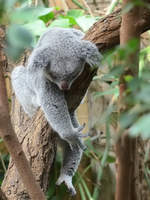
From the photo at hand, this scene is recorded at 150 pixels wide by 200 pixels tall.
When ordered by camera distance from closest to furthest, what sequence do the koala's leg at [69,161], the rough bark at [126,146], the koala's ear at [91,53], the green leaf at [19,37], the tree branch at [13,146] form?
the green leaf at [19,37] → the rough bark at [126,146] → the tree branch at [13,146] → the koala's ear at [91,53] → the koala's leg at [69,161]

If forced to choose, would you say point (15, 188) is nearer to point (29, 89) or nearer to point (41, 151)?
point (41, 151)

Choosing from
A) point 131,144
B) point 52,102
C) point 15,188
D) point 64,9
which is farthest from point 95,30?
point 64,9

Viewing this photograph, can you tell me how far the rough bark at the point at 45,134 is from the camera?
223 cm

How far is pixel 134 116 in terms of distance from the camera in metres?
0.52

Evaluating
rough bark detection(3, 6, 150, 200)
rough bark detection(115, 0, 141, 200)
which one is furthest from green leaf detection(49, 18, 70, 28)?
rough bark detection(115, 0, 141, 200)

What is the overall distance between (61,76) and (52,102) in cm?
26

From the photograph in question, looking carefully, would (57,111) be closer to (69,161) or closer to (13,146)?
(69,161)

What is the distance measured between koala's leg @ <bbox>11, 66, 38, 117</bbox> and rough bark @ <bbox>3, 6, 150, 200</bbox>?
0.83 feet

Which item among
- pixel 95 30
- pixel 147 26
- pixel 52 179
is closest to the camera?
pixel 147 26

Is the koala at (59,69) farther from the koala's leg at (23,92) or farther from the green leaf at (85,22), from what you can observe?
the green leaf at (85,22)

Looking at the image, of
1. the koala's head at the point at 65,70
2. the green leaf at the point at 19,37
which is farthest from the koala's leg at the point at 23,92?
the green leaf at the point at 19,37

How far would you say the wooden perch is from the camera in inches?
85.5

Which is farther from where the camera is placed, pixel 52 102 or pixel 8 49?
pixel 52 102

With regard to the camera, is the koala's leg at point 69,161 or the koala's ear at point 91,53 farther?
the koala's leg at point 69,161
